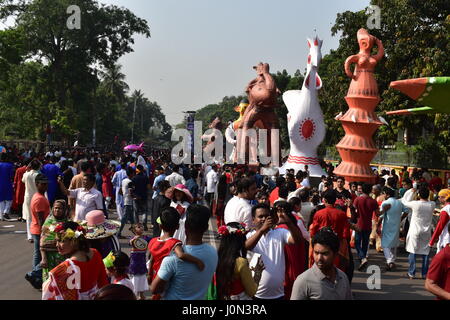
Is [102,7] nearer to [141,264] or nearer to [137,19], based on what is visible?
[137,19]

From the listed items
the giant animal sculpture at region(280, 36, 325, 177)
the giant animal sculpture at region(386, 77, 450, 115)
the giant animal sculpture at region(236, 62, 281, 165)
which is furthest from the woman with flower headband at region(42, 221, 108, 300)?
the giant animal sculpture at region(236, 62, 281, 165)

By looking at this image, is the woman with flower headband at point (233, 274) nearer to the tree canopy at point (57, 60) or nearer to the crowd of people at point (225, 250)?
the crowd of people at point (225, 250)

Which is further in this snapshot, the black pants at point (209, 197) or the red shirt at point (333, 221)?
the black pants at point (209, 197)

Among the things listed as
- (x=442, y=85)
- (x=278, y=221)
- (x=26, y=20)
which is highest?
(x=26, y=20)

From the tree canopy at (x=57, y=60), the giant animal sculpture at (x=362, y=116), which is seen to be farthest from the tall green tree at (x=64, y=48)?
the giant animal sculpture at (x=362, y=116)

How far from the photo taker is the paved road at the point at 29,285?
6.84 meters

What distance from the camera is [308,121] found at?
21.6 meters

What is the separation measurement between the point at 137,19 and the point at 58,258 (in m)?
31.6

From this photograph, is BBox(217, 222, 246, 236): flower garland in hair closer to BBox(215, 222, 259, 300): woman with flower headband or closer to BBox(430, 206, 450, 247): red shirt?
BBox(215, 222, 259, 300): woman with flower headband

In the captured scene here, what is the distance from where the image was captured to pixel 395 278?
8.42 metres

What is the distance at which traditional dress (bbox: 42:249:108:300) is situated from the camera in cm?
360

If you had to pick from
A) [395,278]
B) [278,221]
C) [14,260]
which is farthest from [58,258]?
[395,278]

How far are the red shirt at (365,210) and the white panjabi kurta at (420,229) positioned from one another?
68 cm

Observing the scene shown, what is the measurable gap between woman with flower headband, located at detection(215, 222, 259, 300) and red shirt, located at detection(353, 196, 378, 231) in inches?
213
